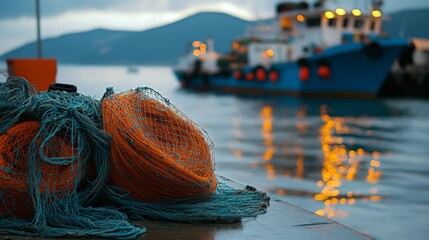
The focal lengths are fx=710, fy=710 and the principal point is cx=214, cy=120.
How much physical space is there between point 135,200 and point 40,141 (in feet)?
1.97

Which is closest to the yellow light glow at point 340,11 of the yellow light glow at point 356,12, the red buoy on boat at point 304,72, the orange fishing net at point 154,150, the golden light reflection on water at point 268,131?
the yellow light glow at point 356,12

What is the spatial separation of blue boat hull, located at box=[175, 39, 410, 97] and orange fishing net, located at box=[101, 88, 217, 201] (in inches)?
1211

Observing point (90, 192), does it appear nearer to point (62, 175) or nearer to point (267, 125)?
point (62, 175)

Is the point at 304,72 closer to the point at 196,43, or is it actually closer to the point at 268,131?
the point at 268,131

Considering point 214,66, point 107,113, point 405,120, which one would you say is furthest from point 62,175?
point 214,66

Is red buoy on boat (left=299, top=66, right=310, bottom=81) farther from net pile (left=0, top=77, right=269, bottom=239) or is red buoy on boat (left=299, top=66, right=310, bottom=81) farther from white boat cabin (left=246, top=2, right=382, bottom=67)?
net pile (left=0, top=77, right=269, bottom=239)

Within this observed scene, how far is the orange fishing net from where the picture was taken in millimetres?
3514

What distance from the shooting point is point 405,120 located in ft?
75.4

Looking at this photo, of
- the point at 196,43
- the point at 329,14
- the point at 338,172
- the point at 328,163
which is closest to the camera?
the point at 338,172

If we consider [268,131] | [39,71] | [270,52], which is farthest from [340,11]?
[39,71]

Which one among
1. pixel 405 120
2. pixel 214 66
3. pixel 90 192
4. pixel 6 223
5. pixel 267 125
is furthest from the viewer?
pixel 214 66

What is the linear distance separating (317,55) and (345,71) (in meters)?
1.65

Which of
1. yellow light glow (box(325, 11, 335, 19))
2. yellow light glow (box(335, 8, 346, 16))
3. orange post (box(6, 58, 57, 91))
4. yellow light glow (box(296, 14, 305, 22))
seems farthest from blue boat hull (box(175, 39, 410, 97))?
orange post (box(6, 58, 57, 91))

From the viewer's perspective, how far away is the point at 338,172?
10.7m
